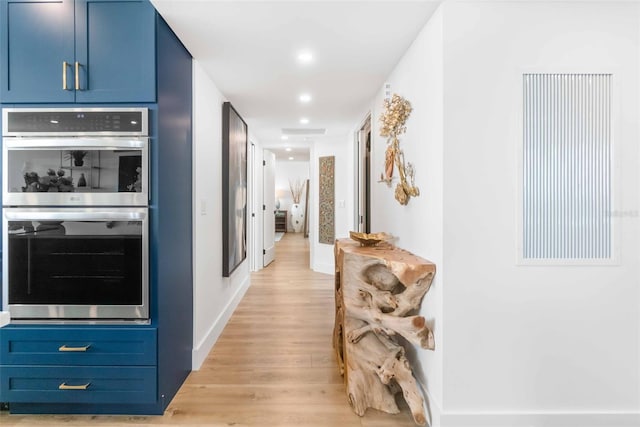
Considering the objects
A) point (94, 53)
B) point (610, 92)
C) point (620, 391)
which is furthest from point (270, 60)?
point (620, 391)

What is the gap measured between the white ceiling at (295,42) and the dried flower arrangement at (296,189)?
7.64 metres

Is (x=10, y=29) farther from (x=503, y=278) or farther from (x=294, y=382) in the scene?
(x=503, y=278)

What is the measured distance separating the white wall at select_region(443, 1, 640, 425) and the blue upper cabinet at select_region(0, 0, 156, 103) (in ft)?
5.54

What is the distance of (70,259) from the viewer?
1.77 meters

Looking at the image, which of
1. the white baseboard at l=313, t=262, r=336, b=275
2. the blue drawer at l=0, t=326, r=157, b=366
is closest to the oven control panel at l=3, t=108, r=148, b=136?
the blue drawer at l=0, t=326, r=157, b=366

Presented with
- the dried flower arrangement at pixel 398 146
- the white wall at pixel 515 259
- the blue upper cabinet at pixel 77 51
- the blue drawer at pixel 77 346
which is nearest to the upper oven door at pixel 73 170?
the blue upper cabinet at pixel 77 51

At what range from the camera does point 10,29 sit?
1786mm

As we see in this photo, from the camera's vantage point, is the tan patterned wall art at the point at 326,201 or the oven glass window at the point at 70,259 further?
the tan patterned wall art at the point at 326,201

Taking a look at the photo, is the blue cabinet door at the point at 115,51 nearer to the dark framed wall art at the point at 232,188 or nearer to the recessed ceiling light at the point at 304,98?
the dark framed wall art at the point at 232,188

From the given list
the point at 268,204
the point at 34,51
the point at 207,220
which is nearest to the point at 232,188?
the point at 207,220

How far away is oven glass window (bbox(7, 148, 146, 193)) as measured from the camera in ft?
5.78

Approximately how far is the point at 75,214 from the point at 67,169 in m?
0.26

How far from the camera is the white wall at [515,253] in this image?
5.42ft

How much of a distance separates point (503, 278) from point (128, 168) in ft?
7.01
